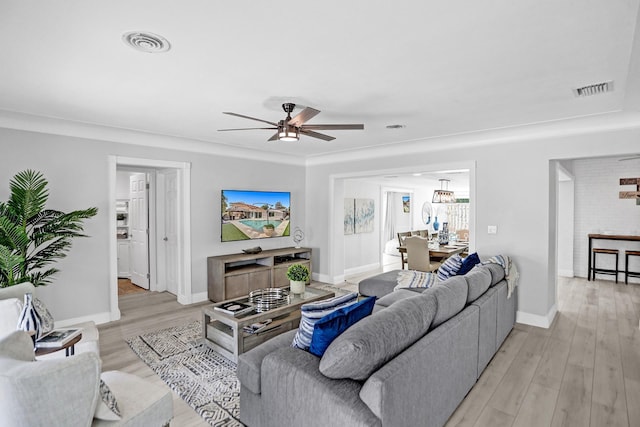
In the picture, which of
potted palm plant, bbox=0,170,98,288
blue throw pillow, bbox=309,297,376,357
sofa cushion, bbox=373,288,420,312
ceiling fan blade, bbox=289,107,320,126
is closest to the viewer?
blue throw pillow, bbox=309,297,376,357

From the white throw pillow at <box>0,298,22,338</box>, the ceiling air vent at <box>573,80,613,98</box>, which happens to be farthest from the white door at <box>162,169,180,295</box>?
the ceiling air vent at <box>573,80,613,98</box>

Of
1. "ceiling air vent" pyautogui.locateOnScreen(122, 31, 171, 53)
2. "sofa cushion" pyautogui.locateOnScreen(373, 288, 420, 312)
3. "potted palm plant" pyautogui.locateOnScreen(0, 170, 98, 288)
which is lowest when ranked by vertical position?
"sofa cushion" pyautogui.locateOnScreen(373, 288, 420, 312)

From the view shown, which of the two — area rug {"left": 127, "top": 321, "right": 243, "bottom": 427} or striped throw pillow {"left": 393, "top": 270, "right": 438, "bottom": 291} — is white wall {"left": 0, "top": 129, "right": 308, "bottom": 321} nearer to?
area rug {"left": 127, "top": 321, "right": 243, "bottom": 427}

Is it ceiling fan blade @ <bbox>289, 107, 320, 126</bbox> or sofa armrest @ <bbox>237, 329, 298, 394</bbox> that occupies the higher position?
ceiling fan blade @ <bbox>289, 107, 320, 126</bbox>

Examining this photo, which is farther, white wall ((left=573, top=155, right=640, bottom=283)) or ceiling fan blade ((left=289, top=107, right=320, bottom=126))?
white wall ((left=573, top=155, right=640, bottom=283))

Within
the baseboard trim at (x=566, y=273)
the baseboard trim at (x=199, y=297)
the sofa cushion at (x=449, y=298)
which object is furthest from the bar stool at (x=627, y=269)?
the baseboard trim at (x=199, y=297)

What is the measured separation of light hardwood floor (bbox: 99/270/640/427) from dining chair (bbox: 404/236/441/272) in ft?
6.25

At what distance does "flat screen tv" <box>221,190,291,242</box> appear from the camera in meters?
5.48

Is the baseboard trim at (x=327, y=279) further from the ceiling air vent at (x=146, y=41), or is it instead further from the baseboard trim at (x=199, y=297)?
the ceiling air vent at (x=146, y=41)

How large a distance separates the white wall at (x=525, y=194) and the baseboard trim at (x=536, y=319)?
11mm

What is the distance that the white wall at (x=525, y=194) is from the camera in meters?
3.91

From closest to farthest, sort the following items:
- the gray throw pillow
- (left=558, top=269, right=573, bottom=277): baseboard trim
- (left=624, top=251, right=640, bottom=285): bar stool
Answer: the gray throw pillow, (left=624, top=251, right=640, bottom=285): bar stool, (left=558, top=269, right=573, bottom=277): baseboard trim

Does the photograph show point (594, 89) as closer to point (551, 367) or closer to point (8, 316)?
point (551, 367)

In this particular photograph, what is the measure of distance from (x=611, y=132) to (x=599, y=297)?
3.10m
